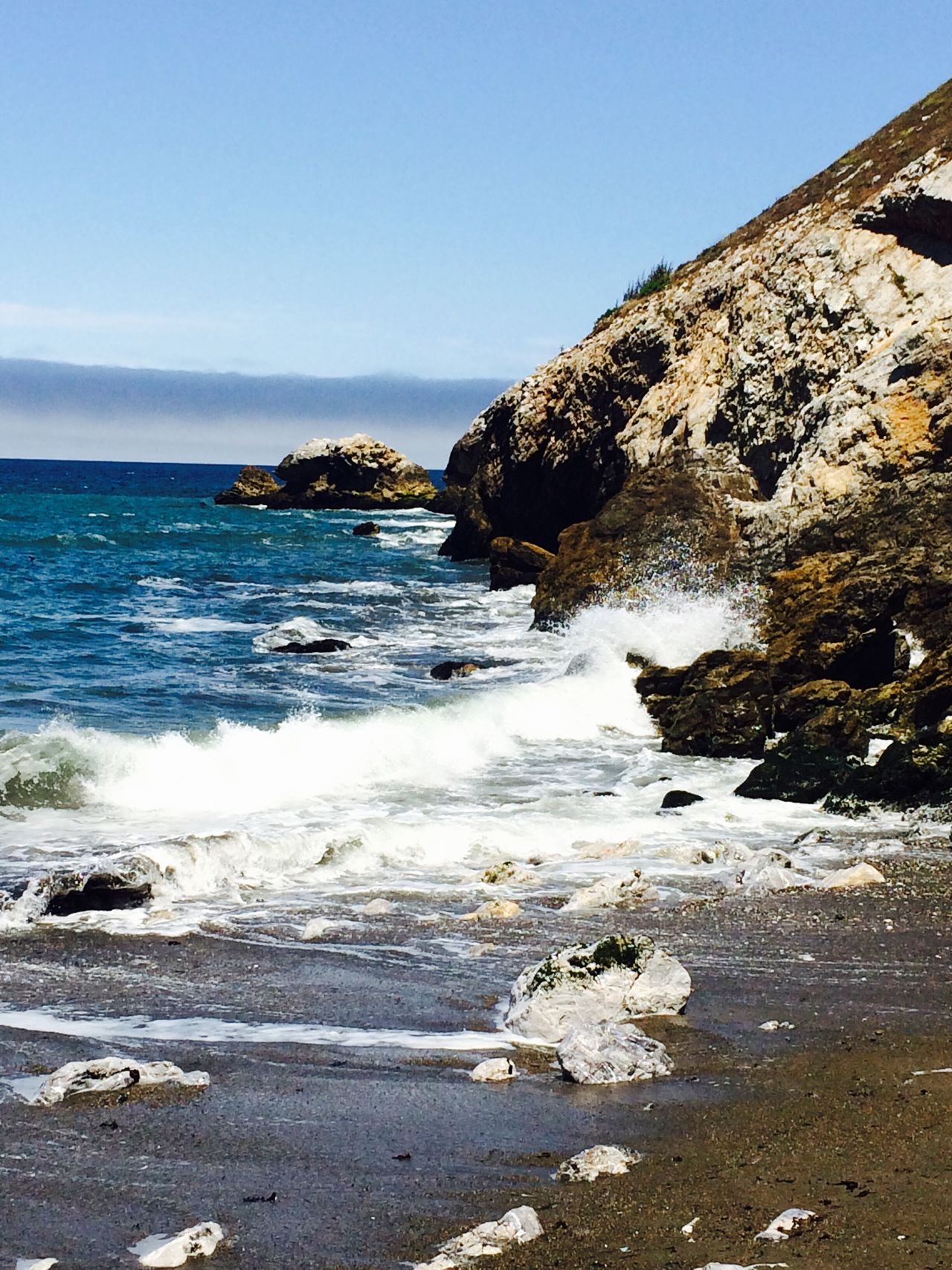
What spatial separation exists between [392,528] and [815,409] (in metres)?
39.9

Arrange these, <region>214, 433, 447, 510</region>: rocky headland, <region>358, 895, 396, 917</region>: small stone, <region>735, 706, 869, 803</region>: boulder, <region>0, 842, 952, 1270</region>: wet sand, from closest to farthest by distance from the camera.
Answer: <region>0, 842, 952, 1270</region>: wet sand → <region>358, 895, 396, 917</region>: small stone → <region>735, 706, 869, 803</region>: boulder → <region>214, 433, 447, 510</region>: rocky headland

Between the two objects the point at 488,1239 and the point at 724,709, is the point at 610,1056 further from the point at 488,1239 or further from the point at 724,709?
the point at 724,709

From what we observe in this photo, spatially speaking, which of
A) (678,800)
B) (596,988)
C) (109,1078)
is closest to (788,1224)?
(596,988)

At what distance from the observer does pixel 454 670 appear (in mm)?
22453

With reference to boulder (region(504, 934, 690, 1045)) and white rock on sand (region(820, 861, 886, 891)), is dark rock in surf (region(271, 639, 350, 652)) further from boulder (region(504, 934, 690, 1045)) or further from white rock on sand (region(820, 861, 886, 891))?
boulder (region(504, 934, 690, 1045))

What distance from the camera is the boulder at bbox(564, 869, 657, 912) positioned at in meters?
9.45

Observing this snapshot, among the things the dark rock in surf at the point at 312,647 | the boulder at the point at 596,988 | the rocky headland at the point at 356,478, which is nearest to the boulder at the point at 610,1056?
the boulder at the point at 596,988

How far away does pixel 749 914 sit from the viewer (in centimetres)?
900

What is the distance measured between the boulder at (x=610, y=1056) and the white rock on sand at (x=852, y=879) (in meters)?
3.74

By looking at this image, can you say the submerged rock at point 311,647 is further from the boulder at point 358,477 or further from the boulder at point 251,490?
the boulder at point 251,490

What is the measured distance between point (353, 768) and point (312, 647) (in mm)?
10392

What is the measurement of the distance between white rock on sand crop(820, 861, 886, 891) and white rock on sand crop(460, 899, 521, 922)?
7.90ft

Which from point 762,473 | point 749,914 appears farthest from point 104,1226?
point 762,473

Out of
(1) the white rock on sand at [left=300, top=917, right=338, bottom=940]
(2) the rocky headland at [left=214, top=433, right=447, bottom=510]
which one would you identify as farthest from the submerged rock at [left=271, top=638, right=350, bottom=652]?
(2) the rocky headland at [left=214, top=433, right=447, bottom=510]
